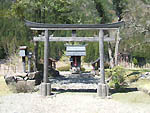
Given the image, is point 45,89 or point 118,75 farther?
point 118,75

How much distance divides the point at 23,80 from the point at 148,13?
12632 millimetres

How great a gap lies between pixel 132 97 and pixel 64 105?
3.66 m

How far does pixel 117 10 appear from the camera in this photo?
1727cm

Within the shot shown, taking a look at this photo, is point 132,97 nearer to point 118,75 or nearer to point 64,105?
point 118,75

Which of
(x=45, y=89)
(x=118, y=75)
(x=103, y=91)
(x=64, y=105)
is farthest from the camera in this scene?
(x=118, y=75)

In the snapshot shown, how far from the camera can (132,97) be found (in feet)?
29.2

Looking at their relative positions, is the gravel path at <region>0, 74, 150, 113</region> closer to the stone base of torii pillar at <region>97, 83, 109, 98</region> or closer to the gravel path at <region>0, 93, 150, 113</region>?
the gravel path at <region>0, 93, 150, 113</region>

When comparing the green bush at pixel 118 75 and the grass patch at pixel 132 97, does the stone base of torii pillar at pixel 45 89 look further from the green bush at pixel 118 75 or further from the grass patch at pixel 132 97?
the green bush at pixel 118 75

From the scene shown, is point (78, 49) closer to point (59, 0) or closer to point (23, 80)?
point (59, 0)

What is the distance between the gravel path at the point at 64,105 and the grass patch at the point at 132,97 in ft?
1.97

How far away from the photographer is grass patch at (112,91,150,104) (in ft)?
27.4

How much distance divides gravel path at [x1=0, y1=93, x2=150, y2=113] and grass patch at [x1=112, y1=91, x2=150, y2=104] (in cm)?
60

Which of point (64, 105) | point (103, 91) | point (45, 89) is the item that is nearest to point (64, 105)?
point (64, 105)

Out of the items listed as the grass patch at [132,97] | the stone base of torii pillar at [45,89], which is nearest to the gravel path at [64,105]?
the stone base of torii pillar at [45,89]
